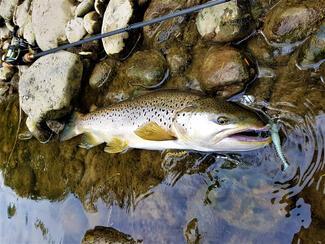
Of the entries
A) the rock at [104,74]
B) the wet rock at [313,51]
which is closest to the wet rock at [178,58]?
the rock at [104,74]

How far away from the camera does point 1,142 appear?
19.8ft

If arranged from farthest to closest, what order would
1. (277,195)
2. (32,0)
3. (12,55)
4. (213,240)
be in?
1. (32,0)
2. (12,55)
3. (213,240)
4. (277,195)

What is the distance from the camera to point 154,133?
3.77m

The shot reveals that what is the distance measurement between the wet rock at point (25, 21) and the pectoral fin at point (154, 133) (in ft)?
9.80

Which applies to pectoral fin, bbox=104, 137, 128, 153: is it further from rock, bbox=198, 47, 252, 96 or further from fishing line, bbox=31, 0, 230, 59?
fishing line, bbox=31, 0, 230, 59

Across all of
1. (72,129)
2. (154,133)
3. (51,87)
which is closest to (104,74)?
(51,87)

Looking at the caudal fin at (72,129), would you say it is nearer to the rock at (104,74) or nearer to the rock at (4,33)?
the rock at (104,74)

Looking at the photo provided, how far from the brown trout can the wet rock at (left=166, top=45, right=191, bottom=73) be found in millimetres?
453

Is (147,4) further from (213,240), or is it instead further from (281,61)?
(213,240)

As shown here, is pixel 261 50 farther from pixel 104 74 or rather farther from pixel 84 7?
pixel 84 7

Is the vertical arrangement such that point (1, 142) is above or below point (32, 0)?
below

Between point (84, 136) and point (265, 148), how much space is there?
211 cm

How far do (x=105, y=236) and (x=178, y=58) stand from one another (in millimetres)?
1975

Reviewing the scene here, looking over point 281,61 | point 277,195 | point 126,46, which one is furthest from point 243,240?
point 126,46
